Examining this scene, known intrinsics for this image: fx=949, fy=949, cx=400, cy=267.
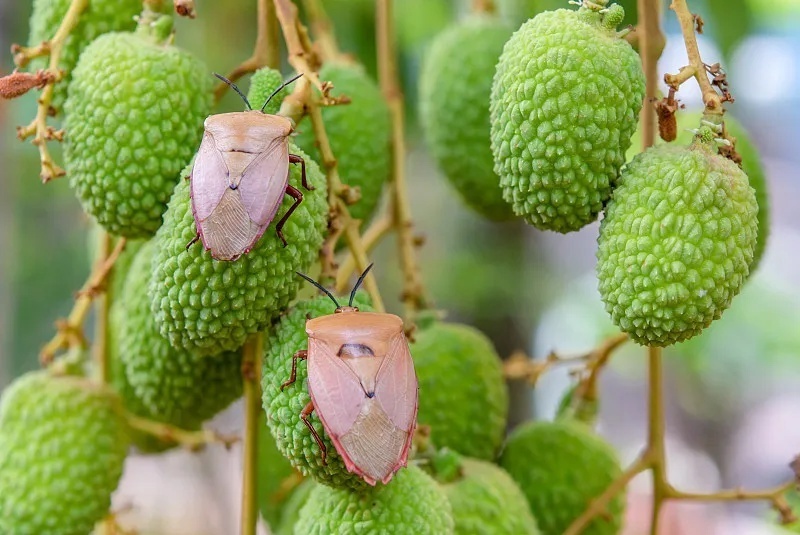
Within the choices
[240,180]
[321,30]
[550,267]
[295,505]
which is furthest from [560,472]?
[550,267]

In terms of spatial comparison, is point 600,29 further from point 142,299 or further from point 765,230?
point 142,299

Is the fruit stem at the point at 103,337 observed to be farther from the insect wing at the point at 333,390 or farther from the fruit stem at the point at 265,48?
the insect wing at the point at 333,390

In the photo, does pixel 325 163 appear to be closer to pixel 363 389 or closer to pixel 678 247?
pixel 363 389

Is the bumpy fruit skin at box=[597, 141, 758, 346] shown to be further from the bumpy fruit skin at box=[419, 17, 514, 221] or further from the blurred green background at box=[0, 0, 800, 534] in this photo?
the blurred green background at box=[0, 0, 800, 534]

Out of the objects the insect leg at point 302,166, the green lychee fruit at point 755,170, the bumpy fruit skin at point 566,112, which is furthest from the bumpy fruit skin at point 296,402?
the green lychee fruit at point 755,170

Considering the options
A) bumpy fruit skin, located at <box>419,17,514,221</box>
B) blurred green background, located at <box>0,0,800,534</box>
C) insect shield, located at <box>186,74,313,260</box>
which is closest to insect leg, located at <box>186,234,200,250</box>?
insect shield, located at <box>186,74,313,260</box>
